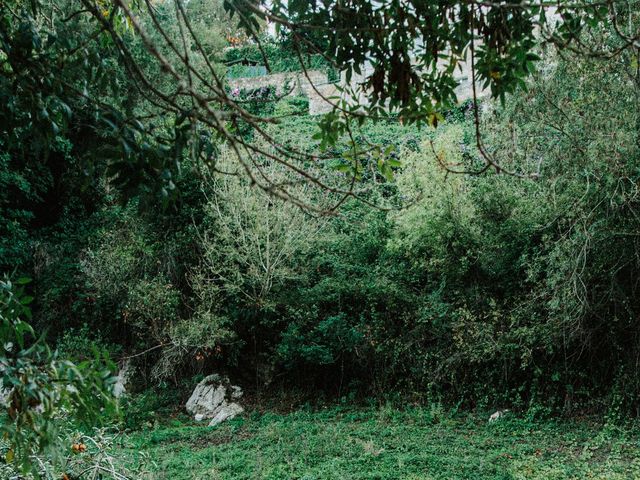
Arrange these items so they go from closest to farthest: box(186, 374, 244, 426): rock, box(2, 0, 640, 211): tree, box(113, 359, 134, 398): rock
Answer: box(2, 0, 640, 211): tree, box(186, 374, 244, 426): rock, box(113, 359, 134, 398): rock

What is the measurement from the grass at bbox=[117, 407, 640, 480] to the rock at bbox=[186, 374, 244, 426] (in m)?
0.56

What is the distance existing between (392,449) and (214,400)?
12.1ft

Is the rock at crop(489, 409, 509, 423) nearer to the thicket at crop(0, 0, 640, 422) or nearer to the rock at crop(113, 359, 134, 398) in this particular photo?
the thicket at crop(0, 0, 640, 422)

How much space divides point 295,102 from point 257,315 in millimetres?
9195

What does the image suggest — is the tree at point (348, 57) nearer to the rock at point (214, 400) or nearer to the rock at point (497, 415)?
the rock at point (497, 415)

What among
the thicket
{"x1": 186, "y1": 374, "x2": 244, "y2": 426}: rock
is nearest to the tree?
the thicket

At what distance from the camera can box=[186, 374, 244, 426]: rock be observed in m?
9.27

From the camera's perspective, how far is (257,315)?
389 inches

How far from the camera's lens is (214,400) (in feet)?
31.2

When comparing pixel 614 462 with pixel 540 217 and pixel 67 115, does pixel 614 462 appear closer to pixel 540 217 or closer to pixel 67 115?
pixel 540 217

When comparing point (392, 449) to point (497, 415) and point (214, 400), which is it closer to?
point (497, 415)

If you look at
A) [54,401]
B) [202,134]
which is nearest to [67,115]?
[202,134]

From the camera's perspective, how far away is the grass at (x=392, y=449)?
589 cm

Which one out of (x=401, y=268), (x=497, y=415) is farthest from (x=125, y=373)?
(x=497, y=415)
